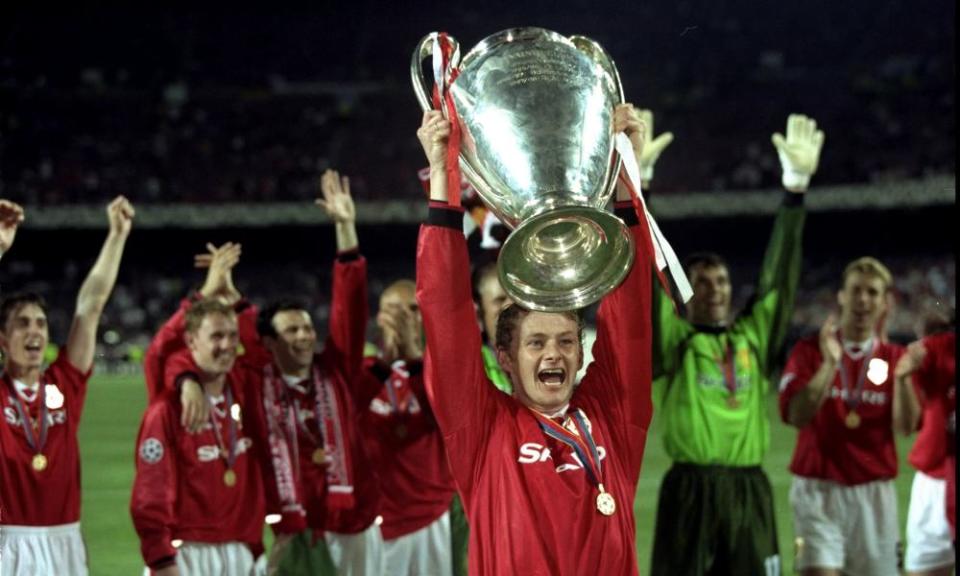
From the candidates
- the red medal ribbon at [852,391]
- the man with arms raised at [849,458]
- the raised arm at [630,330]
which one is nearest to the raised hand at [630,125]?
the raised arm at [630,330]

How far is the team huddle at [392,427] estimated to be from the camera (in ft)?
15.1

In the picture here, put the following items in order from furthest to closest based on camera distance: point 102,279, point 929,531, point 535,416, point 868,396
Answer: point 868,396
point 929,531
point 102,279
point 535,416

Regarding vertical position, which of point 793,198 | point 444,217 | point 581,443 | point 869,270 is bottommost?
point 581,443

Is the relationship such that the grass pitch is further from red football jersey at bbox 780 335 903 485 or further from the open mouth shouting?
the open mouth shouting

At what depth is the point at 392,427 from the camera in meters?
5.39

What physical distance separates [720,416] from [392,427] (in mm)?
1403

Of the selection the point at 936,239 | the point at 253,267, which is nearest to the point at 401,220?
the point at 253,267

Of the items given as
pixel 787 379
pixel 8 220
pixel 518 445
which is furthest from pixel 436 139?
pixel 787 379

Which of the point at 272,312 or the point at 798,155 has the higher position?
the point at 798,155

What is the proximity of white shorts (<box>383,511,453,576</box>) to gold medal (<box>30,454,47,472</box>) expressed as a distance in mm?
1516

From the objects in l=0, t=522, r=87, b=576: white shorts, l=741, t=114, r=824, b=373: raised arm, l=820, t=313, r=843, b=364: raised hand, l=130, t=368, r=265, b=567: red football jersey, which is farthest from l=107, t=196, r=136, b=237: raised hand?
l=820, t=313, r=843, b=364: raised hand

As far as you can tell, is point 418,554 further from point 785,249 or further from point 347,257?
point 785,249

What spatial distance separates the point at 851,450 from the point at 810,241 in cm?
2224

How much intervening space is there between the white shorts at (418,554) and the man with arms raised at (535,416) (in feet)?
7.97
